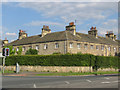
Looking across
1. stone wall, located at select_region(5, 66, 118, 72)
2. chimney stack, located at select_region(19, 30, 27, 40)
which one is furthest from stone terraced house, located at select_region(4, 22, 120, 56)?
stone wall, located at select_region(5, 66, 118, 72)

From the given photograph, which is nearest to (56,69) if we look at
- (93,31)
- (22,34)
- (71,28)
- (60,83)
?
(71,28)

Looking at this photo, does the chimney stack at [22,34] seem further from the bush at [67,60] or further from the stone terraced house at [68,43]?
the bush at [67,60]

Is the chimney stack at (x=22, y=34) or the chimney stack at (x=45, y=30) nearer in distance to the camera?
the chimney stack at (x=45, y=30)

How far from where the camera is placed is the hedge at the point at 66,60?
3297 cm

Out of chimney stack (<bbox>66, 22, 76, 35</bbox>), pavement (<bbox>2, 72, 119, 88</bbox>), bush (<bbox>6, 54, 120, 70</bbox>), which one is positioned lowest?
pavement (<bbox>2, 72, 119, 88</bbox>)

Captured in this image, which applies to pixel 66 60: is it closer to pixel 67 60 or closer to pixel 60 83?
pixel 67 60

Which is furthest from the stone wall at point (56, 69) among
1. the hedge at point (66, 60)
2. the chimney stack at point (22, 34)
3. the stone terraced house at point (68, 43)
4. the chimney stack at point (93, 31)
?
the chimney stack at point (22, 34)

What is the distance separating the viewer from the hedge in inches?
1298

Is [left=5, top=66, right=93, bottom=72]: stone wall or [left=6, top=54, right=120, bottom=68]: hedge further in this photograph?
[left=6, top=54, right=120, bottom=68]: hedge

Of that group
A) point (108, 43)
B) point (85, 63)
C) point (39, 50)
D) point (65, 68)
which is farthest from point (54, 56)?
point (108, 43)

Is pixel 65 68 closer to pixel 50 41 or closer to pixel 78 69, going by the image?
pixel 78 69

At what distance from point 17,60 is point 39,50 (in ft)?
41.6

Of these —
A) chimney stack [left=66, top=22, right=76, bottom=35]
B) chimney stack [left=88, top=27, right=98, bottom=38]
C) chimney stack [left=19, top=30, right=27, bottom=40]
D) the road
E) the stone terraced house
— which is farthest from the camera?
chimney stack [left=19, top=30, right=27, bottom=40]

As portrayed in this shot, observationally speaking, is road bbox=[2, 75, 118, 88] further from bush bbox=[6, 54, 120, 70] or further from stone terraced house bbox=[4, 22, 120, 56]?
stone terraced house bbox=[4, 22, 120, 56]
